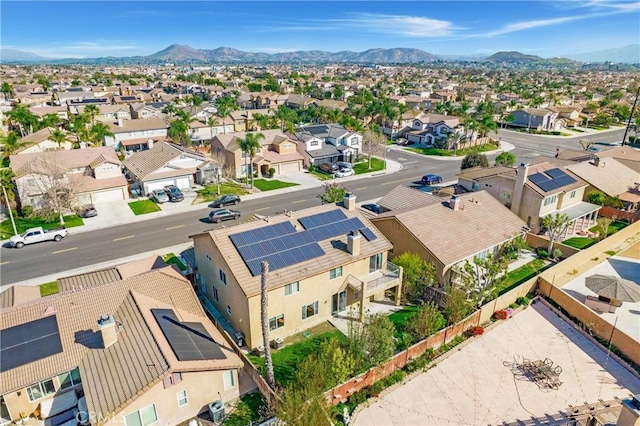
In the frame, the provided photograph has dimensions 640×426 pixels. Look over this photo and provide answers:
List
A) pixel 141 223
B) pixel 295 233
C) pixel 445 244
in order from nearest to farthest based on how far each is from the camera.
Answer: pixel 295 233 → pixel 445 244 → pixel 141 223

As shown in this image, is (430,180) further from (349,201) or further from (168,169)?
(168,169)

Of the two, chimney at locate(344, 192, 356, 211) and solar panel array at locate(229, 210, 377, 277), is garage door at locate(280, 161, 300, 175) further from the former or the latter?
solar panel array at locate(229, 210, 377, 277)

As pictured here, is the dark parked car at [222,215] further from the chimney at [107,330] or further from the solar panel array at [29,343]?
the chimney at [107,330]

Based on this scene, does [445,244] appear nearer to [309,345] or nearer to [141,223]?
[309,345]

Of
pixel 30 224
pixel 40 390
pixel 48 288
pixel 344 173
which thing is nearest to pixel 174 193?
pixel 30 224

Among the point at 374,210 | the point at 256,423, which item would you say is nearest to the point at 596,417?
the point at 256,423

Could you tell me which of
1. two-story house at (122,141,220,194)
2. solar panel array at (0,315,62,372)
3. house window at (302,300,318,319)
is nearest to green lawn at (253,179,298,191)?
two-story house at (122,141,220,194)

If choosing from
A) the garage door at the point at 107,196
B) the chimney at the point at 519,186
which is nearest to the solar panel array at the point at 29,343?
the garage door at the point at 107,196
